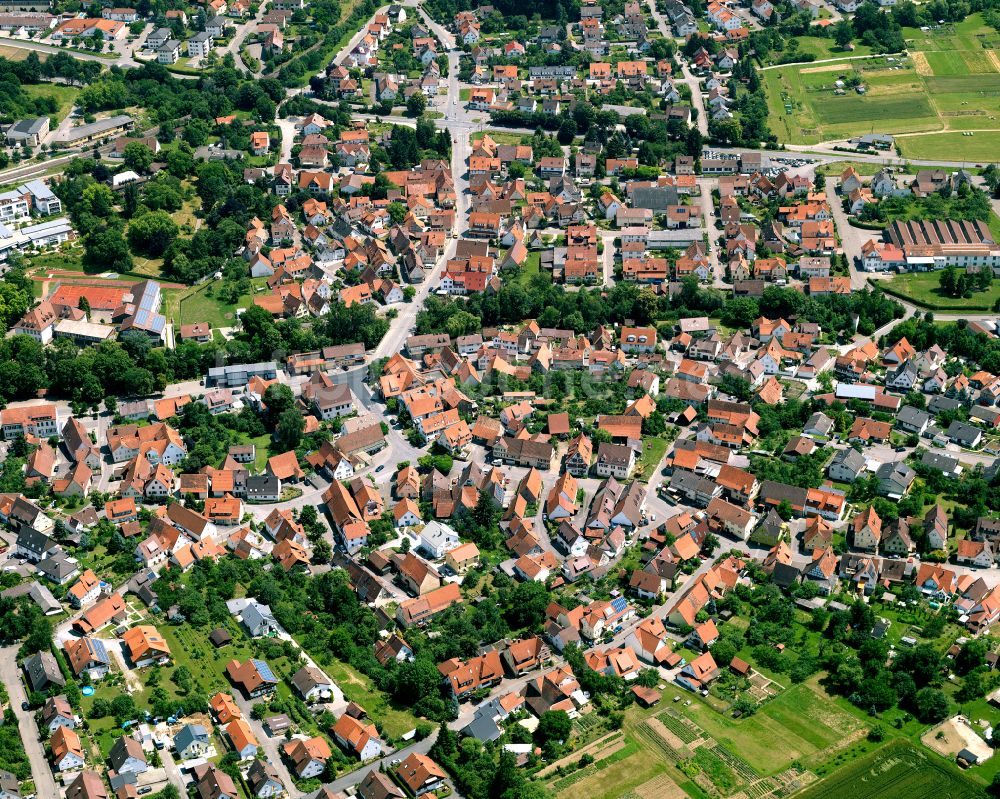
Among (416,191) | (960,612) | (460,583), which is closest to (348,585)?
(460,583)

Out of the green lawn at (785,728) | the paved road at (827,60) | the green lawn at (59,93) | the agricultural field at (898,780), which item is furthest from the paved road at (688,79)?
the agricultural field at (898,780)

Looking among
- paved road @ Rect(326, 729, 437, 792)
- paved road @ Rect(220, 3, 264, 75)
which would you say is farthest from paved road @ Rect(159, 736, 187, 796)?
paved road @ Rect(220, 3, 264, 75)

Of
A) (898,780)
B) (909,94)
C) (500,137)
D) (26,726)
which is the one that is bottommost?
(26,726)

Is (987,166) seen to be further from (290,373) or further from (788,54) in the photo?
(290,373)

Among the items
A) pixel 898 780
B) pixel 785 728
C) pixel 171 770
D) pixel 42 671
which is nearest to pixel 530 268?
pixel 785 728

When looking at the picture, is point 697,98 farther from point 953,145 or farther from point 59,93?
point 59,93

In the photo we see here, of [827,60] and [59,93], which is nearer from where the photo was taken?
[59,93]

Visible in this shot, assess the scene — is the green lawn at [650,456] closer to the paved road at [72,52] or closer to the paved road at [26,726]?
the paved road at [26,726]
